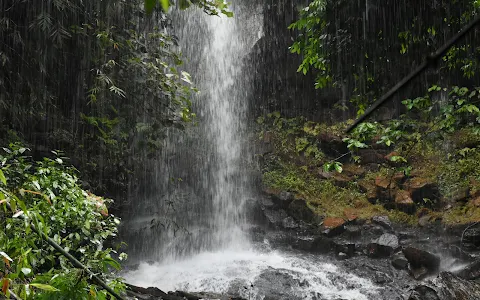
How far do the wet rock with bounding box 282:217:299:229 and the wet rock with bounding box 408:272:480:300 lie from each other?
5.22 m

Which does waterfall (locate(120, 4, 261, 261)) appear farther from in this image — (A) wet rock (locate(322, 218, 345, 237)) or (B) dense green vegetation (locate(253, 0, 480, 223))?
(A) wet rock (locate(322, 218, 345, 237))

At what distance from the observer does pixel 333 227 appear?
10.1 meters

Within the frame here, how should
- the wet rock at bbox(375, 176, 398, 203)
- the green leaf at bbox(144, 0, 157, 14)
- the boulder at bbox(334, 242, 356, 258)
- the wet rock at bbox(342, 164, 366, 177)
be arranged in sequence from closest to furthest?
the green leaf at bbox(144, 0, 157, 14), the boulder at bbox(334, 242, 356, 258), the wet rock at bbox(375, 176, 398, 203), the wet rock at bbox(342, 164, 366, 177)

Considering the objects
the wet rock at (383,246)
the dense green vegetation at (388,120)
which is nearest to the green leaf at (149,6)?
the dense green vegetation at (388,120)

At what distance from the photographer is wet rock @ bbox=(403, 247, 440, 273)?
7.67 m

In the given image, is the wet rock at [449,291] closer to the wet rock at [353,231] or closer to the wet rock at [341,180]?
the wet rock at [353,231]

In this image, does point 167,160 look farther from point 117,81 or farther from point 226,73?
point 117,81

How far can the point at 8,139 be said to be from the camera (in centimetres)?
454

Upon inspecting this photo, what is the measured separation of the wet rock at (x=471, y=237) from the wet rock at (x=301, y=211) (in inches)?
157

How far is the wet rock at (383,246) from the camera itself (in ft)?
28.8

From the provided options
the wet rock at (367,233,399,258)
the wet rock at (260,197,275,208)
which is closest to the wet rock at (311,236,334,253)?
the wet rock at (367,233,399,258)

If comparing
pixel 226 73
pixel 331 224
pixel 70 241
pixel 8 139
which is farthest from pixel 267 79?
pixel 70 241

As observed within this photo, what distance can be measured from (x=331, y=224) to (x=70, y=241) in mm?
8272

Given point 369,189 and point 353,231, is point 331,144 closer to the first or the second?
point 369,189
